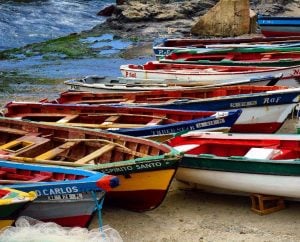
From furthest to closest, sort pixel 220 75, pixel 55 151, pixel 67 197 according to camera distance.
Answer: pixel 220 75, pixel 55 151, pixel 67 197

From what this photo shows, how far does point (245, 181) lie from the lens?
788 cm

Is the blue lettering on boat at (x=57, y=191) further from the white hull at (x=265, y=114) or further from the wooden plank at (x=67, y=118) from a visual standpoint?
the white hull at (x=265, y=114)

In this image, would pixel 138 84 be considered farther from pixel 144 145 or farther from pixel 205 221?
pixel 205 221

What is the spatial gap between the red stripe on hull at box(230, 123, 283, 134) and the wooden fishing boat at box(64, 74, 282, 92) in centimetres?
158

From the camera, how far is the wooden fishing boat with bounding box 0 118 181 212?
24.4 ft

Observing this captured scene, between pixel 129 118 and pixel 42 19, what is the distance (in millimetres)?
35879

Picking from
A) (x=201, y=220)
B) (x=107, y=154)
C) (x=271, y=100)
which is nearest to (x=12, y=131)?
(x=107, y=154)

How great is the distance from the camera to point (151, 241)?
7305mm

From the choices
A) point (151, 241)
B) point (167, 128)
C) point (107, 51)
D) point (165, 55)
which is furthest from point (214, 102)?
point (107, 51)

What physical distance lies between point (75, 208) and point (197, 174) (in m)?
2.17

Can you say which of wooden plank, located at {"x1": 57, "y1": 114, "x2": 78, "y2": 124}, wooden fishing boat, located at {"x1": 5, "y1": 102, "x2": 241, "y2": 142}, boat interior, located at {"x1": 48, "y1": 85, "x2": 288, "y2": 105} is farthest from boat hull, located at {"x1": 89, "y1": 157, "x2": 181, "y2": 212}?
boat interior, located at {"x1": 48, "y1": 85, "x2": 288, "y2": 105}

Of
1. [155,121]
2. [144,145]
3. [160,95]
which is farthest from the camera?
[160,95]

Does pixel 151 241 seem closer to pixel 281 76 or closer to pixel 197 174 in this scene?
pixel 197 174

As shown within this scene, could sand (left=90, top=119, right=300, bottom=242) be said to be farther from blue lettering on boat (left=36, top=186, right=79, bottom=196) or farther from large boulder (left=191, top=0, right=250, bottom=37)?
large boulder (left=191, top=0, right=250, bottom=37)
